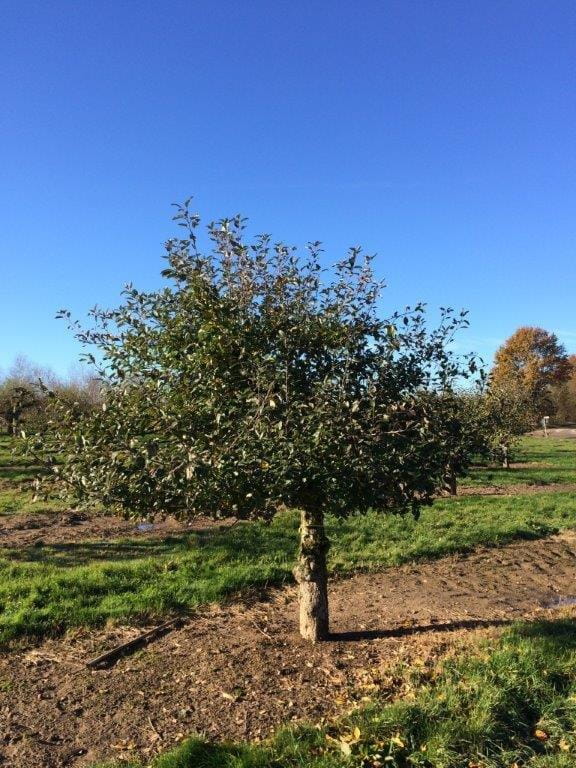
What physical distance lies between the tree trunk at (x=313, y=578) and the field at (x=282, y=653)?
21 centimetres

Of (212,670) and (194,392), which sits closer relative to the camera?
(194,392)

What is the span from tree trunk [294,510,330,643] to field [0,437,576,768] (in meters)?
0.21

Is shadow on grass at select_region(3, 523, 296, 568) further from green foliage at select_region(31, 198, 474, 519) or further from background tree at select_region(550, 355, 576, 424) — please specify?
background tree at select_region(550, 355, 576, 424)

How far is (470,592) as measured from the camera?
29.0ft

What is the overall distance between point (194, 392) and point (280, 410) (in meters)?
0.82

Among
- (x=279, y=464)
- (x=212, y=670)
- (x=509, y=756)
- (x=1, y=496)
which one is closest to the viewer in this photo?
(x=509, y=756)

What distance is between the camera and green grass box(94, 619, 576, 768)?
4129 mm

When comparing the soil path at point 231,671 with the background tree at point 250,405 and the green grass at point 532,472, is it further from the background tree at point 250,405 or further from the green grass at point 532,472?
the green grass at point 532,472

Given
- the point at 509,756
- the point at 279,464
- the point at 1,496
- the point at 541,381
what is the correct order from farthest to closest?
the point at 541,381, the point at 1,496, the point at 279,464, the point at 509,756

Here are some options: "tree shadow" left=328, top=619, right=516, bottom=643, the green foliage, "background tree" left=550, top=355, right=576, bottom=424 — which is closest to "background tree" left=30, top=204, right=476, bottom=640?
the green foliage

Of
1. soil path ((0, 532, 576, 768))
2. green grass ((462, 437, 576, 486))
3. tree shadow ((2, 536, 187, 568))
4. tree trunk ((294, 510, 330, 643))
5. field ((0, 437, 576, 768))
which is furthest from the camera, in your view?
green grass ((462, 437, 576, 486))

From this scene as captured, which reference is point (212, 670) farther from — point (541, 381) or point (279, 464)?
point (541, 381)

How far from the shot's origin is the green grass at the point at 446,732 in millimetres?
4129

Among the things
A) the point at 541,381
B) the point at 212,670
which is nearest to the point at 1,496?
the point at 212,670
